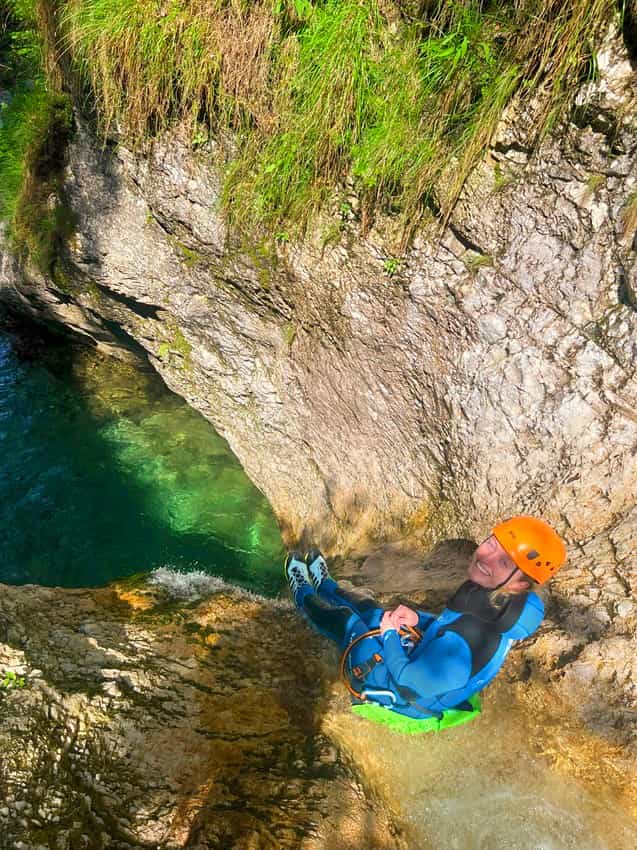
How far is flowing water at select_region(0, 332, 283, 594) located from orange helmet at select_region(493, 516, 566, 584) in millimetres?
2810

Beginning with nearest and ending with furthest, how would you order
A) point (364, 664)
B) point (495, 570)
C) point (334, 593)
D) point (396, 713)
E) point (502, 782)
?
point (495, 570) → point (502, 782) → point (396, 713) → point (364, 664) → point (334, 593)

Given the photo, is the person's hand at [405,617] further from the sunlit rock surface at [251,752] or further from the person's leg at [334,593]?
the sunlit rock surface at [251,752]

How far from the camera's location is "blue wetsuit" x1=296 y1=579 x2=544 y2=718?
2.79 meters

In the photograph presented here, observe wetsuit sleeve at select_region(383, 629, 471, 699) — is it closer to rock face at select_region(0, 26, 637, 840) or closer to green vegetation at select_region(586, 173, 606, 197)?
rock face at select_region(0, 26, 637, 840)

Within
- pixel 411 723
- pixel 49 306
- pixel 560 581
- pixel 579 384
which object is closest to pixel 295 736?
pixel 411 723

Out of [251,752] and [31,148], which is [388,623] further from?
[31,148]

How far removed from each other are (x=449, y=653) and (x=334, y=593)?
58.0 inches

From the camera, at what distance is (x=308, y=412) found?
488 centimetres

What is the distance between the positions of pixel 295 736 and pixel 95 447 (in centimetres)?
414

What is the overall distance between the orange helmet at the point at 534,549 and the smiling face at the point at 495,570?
5cm

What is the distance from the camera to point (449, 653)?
109 inches

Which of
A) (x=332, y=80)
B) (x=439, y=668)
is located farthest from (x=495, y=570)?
(x=332, y=80)

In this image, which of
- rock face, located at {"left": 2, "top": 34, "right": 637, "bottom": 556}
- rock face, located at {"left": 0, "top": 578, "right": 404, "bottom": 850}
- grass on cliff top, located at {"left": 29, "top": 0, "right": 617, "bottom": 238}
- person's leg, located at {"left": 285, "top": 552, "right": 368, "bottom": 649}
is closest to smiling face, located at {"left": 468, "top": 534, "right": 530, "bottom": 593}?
rock face, located at {"left": 2, "top": 34, "right": 637, "bottom": 556}

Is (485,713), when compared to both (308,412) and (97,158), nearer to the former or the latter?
(308,412)
